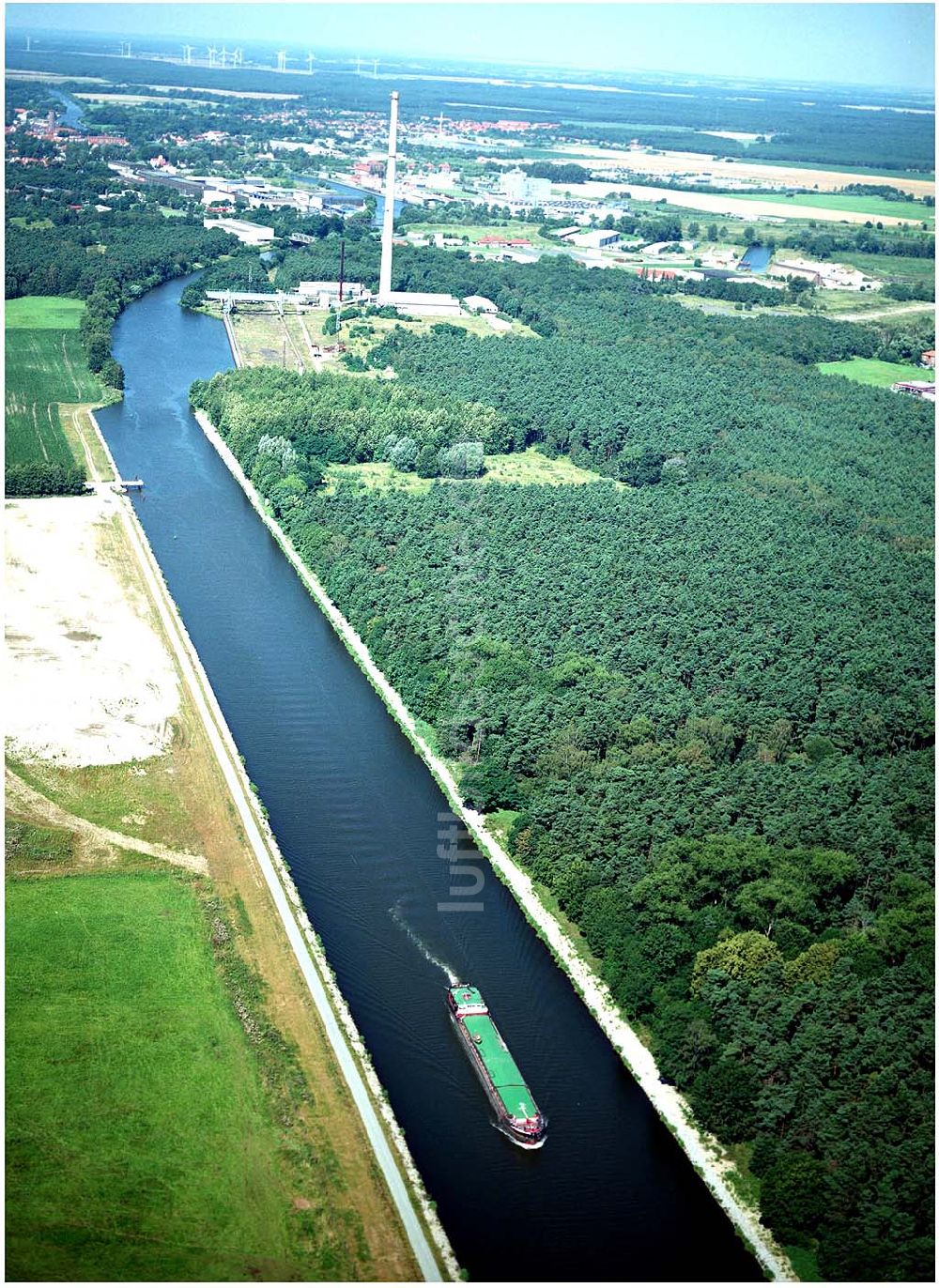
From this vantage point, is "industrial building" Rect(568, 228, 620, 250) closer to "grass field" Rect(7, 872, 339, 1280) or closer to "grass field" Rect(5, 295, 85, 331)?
"grass field" Rect(5, 295, 85, 331)

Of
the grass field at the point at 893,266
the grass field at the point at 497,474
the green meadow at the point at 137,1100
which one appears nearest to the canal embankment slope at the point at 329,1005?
the green meadow at the point at 137,1100

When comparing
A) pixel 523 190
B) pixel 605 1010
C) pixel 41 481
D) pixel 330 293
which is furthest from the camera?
pixel 523 190

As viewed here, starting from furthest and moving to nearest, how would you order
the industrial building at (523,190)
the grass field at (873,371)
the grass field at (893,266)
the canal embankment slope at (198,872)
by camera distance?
the industrial building at (523,190), the grass field at (893,266), the grass field at (873,371), the canal embankment slope at (198,872)

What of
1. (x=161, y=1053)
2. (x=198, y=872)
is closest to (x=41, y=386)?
(x=198, y=872)

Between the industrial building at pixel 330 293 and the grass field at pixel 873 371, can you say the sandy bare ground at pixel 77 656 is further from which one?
the grass field at pixel 873 371

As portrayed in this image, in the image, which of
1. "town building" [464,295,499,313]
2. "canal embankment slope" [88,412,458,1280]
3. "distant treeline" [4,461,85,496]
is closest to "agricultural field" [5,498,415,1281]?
"canal embankment slope" [88,412,458,1280]

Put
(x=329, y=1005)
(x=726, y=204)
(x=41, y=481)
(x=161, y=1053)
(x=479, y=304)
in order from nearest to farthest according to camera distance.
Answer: (x=161, y=1053) < (x=329, y=1005) < (x=41, y=481) < (x=479, y=304) < (x=726, y=204)

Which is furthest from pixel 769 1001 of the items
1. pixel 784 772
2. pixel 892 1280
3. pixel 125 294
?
pixel 125 294

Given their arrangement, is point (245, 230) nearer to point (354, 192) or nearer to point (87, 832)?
point (354, 192)
